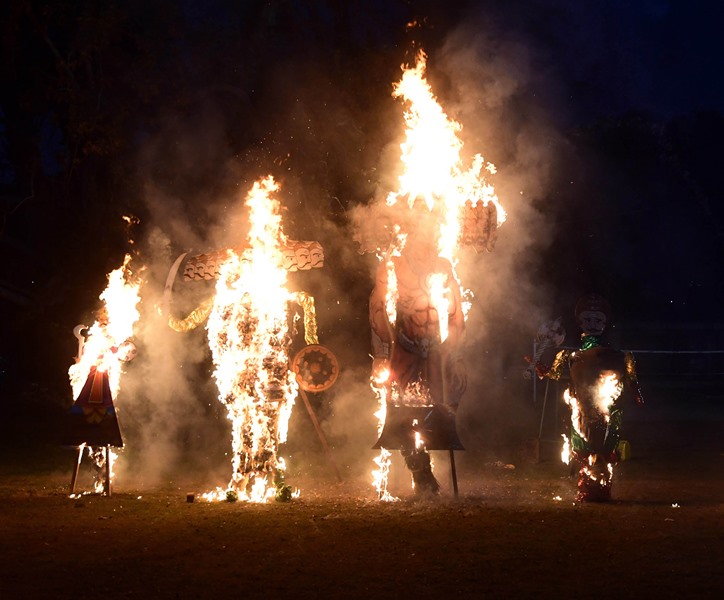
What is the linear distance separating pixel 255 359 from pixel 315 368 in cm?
78

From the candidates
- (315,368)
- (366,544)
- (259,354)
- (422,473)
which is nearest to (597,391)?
(422,473)

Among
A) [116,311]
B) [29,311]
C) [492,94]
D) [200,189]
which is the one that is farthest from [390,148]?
[29,311]

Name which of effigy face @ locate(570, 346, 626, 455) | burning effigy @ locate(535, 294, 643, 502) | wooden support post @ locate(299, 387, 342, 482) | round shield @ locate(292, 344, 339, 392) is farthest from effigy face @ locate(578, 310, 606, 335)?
wooden support post @ locate(299, 387, 342, 482)

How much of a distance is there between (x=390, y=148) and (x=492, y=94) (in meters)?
2.38

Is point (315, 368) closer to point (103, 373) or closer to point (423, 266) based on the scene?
point (423, 266)

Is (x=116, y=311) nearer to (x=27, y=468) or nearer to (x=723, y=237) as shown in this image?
(x=27, y=468)

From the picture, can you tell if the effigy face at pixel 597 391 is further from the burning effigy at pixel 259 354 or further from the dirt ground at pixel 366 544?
the burning effigy at pixel 259 354

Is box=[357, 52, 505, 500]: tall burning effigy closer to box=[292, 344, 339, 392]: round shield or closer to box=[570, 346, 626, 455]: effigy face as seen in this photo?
box=[292, 344, 339, 392]: round shield

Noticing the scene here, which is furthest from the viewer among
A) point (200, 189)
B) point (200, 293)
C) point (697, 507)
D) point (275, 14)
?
point (275, 14)

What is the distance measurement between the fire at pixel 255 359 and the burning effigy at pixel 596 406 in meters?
3.41

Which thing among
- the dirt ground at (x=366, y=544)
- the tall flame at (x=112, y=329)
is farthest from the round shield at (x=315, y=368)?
the tall flame at (x=112, y=329)

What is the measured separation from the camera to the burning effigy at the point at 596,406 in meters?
10.5

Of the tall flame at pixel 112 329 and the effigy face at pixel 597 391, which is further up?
the tall flame at pixel 112 329

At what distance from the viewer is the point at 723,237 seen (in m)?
34.1
